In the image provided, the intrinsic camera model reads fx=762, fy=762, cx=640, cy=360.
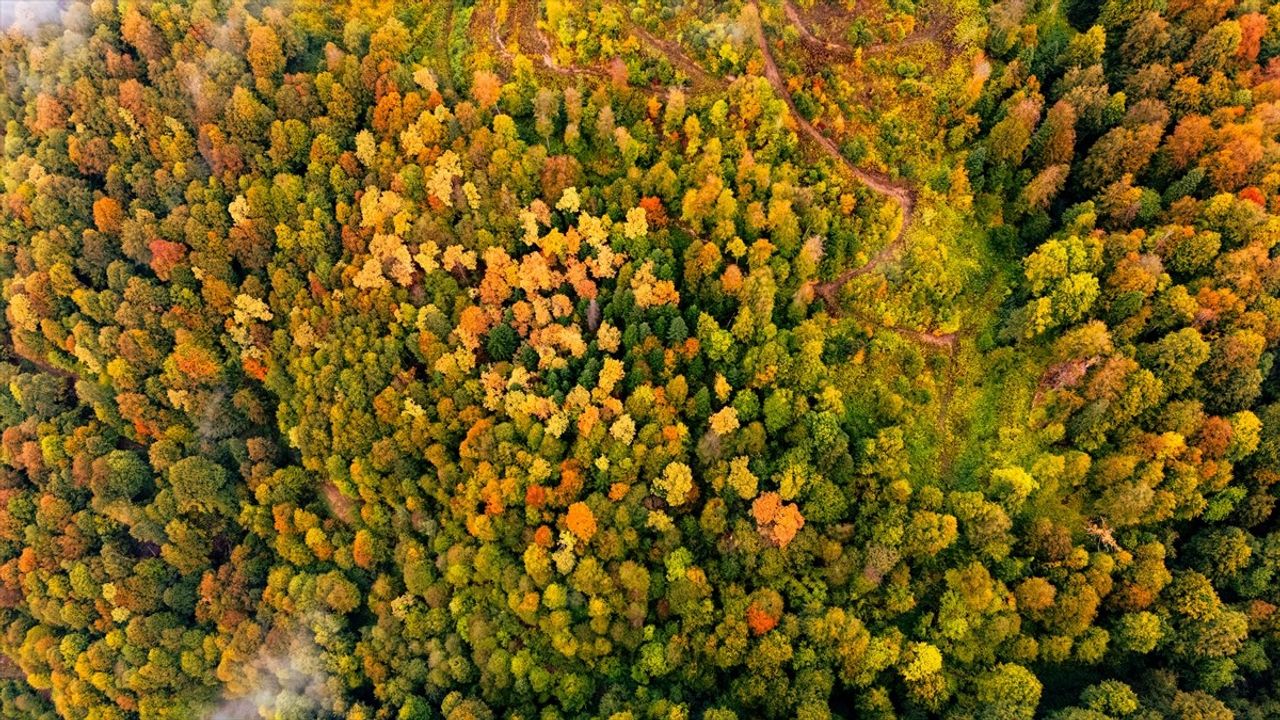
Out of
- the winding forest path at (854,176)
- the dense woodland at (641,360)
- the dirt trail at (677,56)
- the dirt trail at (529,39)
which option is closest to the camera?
the dense woodland at (641,360)

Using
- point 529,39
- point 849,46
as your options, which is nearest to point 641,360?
point 529,39

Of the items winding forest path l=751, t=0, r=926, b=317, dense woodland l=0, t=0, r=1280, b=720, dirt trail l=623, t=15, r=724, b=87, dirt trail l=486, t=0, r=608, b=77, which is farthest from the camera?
dirt trail l=486, t=0, r=608, b=77

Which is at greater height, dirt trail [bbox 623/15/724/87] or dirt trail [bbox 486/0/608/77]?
dirt trail [bbox 623/15/724/87]

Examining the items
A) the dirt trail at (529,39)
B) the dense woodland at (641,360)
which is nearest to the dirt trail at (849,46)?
the dense woodland at (641,360)

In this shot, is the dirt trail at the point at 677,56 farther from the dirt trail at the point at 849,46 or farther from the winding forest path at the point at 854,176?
the dirt trail at the point at 849,46

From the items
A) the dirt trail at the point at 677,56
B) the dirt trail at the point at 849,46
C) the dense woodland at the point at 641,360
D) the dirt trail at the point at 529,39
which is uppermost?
the dirt trail at the point at 849,46

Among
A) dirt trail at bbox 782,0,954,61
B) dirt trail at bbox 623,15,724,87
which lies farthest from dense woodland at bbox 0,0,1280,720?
dirt trail at bbox 782,0,954,61

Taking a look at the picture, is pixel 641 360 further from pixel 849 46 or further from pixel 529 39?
pixel 849 46

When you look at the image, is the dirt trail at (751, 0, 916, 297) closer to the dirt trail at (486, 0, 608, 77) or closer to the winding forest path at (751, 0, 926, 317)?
the winding forest path at (751, 0, 926, 317)
